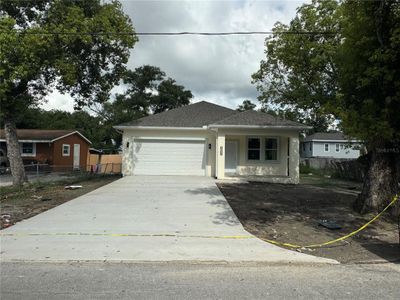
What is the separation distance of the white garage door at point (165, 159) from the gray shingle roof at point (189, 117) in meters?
1.18

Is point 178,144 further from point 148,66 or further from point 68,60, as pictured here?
point 148,66

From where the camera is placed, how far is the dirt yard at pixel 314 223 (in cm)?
702

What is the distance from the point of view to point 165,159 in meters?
21.6

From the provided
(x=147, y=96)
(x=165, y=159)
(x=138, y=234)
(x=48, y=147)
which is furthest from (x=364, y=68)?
(x=147, y=96)

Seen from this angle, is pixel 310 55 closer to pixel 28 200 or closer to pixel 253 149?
pixel 253 149

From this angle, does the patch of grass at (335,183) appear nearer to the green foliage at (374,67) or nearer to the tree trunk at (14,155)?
the green foliage at (374,67)

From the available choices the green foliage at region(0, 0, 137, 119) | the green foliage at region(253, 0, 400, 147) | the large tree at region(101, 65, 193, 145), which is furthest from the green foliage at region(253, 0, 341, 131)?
the large tree at region(101, 65, 193, 145)

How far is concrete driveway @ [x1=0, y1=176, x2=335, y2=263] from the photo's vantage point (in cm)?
651

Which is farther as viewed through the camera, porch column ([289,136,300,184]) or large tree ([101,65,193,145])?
large tree ([101,65,193,145])

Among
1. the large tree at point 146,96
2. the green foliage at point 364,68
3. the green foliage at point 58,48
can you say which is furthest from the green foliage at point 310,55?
the large tree at point 146,96

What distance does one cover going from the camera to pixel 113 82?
64.1 ft

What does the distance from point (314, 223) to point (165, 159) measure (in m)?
13.2

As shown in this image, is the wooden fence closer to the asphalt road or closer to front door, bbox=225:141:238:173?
front door, bbox=225:141:238:173

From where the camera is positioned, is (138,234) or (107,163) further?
(107,163)
